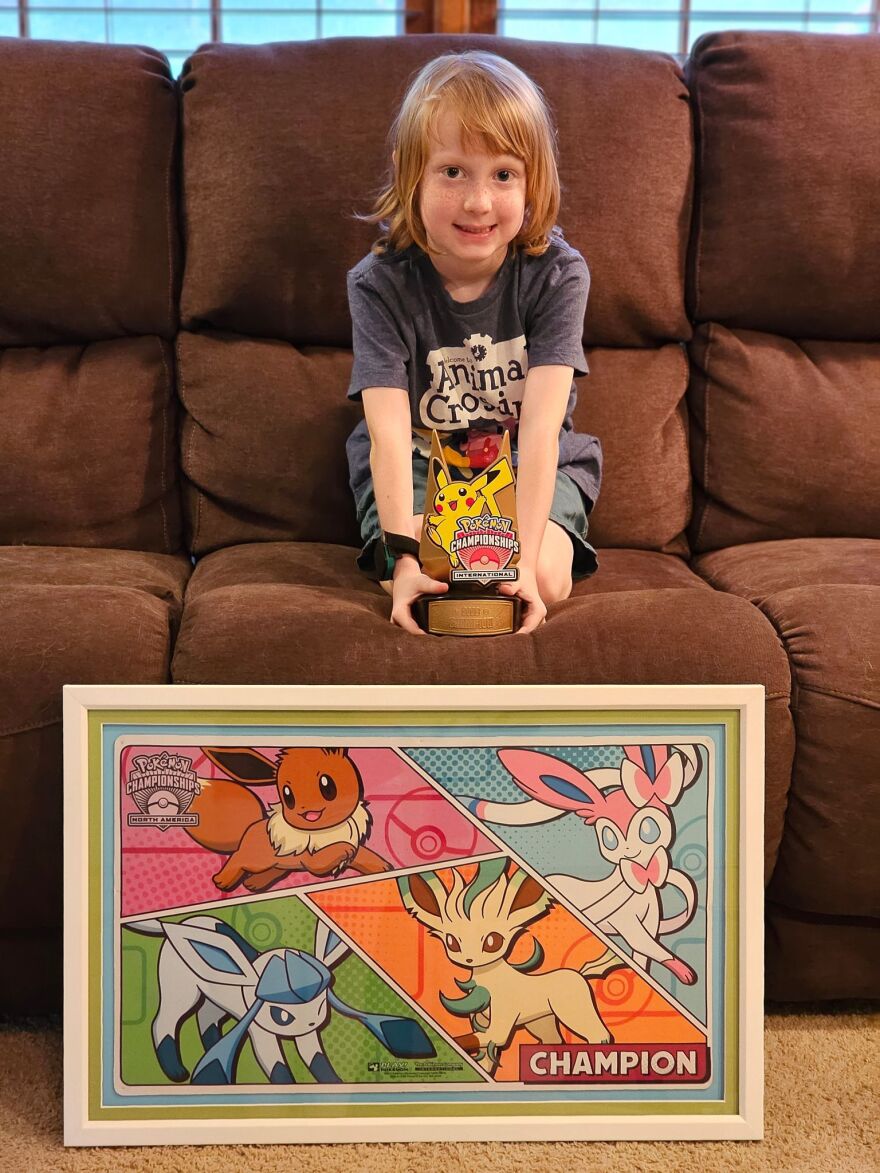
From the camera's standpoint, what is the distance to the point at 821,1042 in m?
1.17

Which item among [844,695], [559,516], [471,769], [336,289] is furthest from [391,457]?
[844,695]

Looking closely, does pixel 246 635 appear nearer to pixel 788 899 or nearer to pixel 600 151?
pixel 788 899

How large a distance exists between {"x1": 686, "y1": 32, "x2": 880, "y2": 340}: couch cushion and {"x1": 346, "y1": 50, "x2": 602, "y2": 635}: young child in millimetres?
281

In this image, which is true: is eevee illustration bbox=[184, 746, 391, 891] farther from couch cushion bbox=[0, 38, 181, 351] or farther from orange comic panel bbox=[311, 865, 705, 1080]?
couch cushion bbox=[0, 38, 181, 351]

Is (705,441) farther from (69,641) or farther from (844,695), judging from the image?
(69,641)

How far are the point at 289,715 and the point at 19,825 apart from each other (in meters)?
0.28

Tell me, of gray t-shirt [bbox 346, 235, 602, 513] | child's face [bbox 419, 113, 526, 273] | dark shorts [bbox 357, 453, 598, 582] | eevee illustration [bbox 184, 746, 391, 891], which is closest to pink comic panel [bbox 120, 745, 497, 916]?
eevee illustration [bbox 184, 746, 391, 891]

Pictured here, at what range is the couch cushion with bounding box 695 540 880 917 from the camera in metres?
1.11

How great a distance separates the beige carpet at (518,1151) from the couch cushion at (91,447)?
2.37 feet

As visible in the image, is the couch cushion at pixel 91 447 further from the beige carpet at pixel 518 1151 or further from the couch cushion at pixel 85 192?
the beige carpet at pixel 518 1151

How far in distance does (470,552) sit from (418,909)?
345 mm

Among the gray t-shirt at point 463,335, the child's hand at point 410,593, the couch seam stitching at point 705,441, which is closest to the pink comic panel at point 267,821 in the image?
the child's hand at point 410,593

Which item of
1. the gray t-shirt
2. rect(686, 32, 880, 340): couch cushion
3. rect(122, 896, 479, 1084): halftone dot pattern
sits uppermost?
rect(686, 32, 880, 340): couch cushion

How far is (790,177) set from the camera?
A: 161 cm
